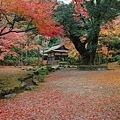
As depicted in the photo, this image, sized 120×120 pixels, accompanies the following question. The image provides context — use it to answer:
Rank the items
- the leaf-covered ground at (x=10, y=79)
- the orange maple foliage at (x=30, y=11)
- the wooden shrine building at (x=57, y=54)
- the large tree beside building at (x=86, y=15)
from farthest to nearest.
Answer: the wooden shrine building at (x=57, y=54), the large tree beside building at (x=86, y=15), the leaf-covered ground at (x=10, y=79), the orange maple foliage at (x=30, y=11)

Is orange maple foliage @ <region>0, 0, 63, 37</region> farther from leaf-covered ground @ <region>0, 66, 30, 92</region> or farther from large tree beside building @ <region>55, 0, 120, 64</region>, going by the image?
large tree beside building @ <region>55, 0, 120, 64</region>

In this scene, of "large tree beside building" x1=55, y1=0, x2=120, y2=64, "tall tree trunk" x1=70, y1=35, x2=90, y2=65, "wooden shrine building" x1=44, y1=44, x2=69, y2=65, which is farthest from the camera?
"wooden shrine building" x1=44, y1=44, x2=69, y2=65

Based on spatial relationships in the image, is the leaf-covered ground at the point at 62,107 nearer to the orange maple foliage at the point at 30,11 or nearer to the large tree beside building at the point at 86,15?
the orange maple foliage at the point at 30,11

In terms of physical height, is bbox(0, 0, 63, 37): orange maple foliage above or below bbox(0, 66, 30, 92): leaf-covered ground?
above

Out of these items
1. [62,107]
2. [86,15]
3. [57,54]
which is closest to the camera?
[62,107]

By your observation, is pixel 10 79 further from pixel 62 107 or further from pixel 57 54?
pixel 57 54

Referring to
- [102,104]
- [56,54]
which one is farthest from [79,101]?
[56,54]

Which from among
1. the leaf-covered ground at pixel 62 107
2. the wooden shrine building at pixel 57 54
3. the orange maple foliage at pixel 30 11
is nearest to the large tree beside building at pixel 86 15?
the orange maple foliage at pixel 30 11

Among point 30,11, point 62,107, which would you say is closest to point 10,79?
point 30,11

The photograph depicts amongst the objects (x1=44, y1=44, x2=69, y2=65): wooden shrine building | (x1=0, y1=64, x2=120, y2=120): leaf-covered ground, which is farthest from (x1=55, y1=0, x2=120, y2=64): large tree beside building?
(x1=44, y1=44, x2=69, y2=65): wooden shrine building

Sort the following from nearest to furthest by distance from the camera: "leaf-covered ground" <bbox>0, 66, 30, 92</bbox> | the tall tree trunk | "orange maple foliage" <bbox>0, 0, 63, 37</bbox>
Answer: "orange maple foliage" <bbox>0, 0, 63, 37</bbox> → "leaf-covered ground" <bbox>0, 66, 30, 92</bbox> → the tall tree trunk

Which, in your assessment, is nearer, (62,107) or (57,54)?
(62,107)

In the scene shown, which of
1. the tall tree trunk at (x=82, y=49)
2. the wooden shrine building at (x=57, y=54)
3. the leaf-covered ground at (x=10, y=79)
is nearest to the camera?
the leaf-covered ground at (x=10, y=79)

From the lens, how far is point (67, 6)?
17125 millimetres
